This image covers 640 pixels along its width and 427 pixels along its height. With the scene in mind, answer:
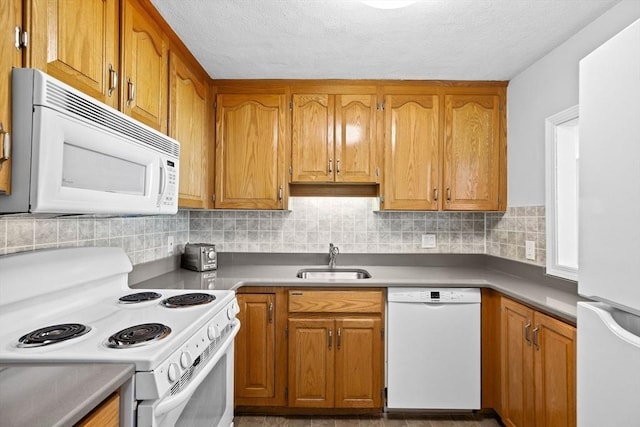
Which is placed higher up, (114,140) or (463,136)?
(463,136)

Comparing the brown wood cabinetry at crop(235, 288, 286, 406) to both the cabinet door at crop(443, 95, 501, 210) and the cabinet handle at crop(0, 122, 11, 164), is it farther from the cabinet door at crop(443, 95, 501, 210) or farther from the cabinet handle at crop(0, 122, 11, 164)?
the cabinet handle at crop(0, 122, 11, 164)

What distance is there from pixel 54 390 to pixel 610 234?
4.67 feet

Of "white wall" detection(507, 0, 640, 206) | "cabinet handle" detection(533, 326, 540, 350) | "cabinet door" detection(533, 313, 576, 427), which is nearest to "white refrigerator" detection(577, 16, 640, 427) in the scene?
"cabinet door" detection(533, 313, 576, 427)

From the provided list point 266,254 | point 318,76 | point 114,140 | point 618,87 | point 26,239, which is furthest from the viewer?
point 266,254

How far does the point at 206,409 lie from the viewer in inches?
56.5

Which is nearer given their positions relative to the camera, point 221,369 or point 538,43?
point 221,369

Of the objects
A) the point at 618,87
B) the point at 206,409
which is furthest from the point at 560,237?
the point at 206,409

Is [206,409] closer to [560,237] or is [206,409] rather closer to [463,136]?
[560,237]

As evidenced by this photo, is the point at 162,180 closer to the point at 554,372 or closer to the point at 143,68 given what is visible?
the point at 143,68

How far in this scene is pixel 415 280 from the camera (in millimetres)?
2287

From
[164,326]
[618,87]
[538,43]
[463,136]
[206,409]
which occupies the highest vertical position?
[538,43]

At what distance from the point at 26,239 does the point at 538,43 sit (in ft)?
8.70

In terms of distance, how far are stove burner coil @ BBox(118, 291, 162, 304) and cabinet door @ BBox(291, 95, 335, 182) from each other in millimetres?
1244

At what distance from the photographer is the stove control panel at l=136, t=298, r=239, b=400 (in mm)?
962
